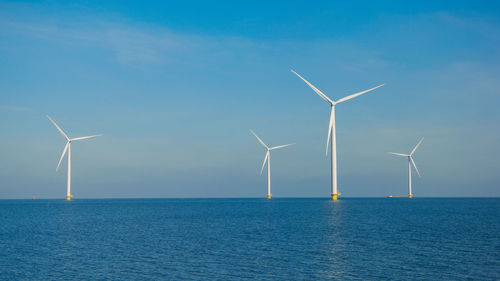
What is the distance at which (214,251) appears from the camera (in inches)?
2067

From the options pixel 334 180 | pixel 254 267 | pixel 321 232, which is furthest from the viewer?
pixel 334 180

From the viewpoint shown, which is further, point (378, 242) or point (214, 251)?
point (378, 242)

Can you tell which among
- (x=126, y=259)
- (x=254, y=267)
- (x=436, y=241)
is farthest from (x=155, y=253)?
(x=436, y=241)

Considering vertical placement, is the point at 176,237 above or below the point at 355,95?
below

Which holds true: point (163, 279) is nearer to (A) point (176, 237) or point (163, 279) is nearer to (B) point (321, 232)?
(A) point (176, 237)

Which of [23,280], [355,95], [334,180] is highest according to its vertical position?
[355,95]

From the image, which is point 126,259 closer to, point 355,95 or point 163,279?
point 163,279

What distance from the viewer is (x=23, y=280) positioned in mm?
37594

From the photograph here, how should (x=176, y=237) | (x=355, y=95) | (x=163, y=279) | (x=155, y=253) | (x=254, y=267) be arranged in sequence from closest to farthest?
(x=163, y=279) < (x=254, y=267) < (x=155, y=253) < (x=176, y=237) < (x=355, y=95)

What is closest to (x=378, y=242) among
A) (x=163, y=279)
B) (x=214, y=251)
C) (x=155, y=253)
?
(x=214, y=251)

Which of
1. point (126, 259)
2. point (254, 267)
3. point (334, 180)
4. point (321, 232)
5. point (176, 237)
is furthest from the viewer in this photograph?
point (334, 180)

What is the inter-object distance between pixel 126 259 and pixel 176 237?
2085 cm

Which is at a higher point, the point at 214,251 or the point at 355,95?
the point at 355,95

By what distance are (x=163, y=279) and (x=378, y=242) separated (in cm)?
3123
